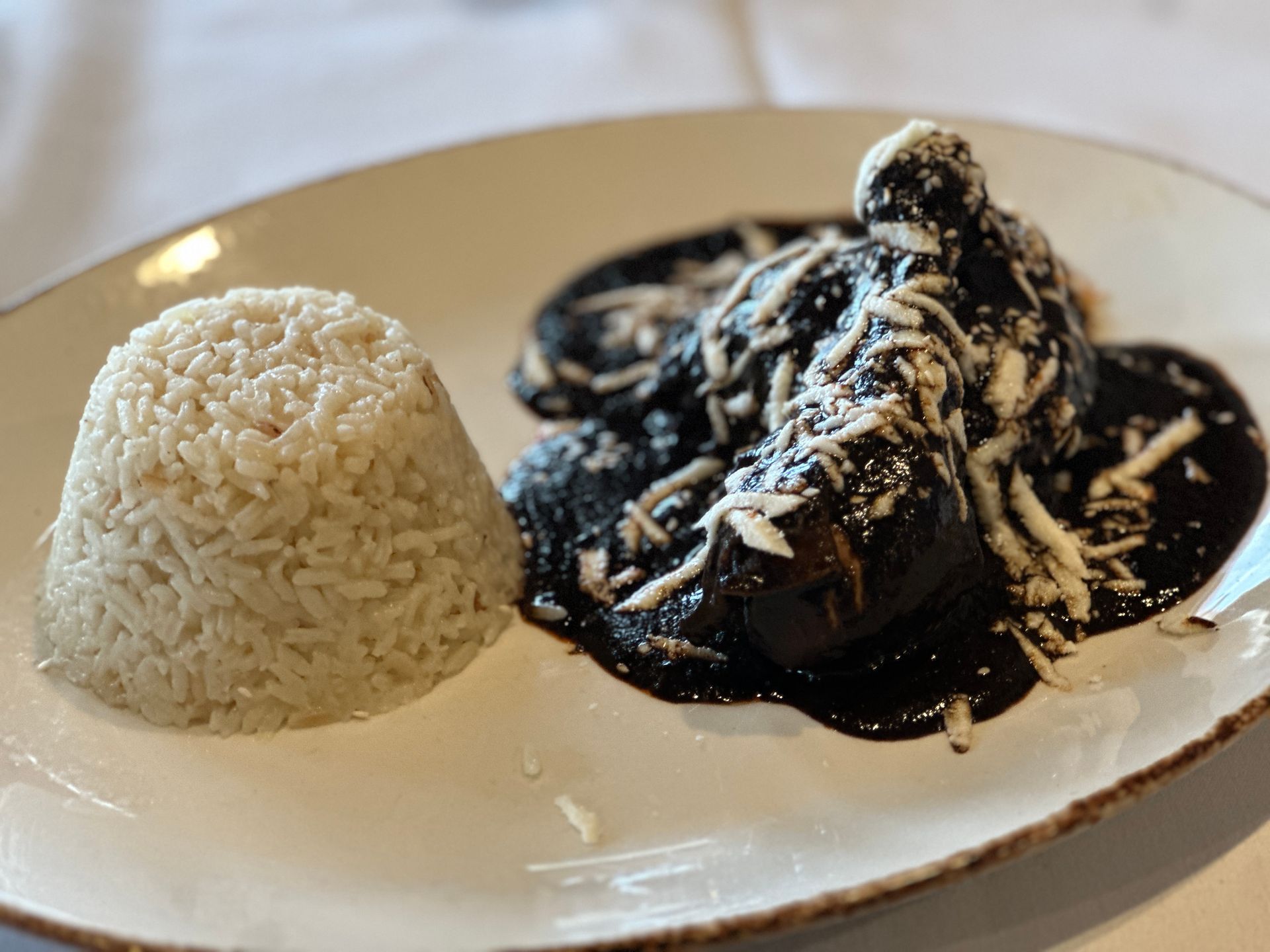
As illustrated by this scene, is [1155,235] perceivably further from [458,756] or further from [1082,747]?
[458,756]

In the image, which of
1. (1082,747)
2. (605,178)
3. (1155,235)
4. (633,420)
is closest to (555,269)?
(605,178)

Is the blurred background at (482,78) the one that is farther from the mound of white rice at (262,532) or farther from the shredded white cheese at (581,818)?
the shredded white cheese at (581,818)

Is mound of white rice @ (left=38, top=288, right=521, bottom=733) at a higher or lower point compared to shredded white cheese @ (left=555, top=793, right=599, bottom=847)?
higher

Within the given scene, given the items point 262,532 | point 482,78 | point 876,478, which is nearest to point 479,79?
point 482,78

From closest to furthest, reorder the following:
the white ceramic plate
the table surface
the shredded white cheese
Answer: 1. the white ceramic plate
2. the shredded white cheese
3. the table surface

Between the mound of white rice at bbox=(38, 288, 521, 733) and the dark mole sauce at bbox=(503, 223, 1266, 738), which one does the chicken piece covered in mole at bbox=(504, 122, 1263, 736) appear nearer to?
the dark mole sauce at bbox=(503, 223, 1266, 738)

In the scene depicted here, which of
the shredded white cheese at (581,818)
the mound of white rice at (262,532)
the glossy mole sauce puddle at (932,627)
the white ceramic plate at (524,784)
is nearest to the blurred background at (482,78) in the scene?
the white ceramic plate at (524,784)

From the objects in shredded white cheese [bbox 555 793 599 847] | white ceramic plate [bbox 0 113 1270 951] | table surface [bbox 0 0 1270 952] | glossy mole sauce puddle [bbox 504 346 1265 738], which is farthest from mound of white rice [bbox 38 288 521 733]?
table surface [bbox 0 0 1270 952]
